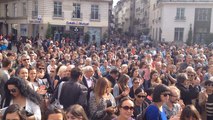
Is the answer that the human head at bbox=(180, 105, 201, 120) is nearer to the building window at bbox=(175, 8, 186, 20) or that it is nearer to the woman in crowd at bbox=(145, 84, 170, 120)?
the woman in crowd at bbox=(145, 84, 170, 120)

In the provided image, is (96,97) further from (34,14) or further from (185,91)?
(34,14)

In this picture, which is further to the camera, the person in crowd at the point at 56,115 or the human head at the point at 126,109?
the human head at the point at 126,109

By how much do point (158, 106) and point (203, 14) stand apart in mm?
47206

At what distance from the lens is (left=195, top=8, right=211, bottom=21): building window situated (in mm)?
49606

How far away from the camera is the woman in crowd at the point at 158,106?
5035mm

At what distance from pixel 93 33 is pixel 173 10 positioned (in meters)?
14.5

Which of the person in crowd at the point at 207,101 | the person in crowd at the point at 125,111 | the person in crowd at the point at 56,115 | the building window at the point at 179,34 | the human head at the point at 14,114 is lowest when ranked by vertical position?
the person in crowd at the point at 207,101

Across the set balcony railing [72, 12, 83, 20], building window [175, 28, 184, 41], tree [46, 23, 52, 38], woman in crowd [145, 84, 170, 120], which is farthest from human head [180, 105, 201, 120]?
building window [175, 28, 184, 41]

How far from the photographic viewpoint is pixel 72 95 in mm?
6480

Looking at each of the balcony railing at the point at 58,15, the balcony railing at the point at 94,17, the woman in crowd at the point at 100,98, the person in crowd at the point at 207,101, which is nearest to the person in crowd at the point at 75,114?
the woman in crowd at the point at 100,98

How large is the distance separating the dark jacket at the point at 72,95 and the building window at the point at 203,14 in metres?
45.9

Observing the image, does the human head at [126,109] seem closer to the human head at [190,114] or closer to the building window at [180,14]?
the human head at [190,114]

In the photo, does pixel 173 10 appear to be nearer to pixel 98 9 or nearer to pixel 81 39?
pixel 98 9

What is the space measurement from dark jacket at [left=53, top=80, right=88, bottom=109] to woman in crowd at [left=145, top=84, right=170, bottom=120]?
1.75 m
